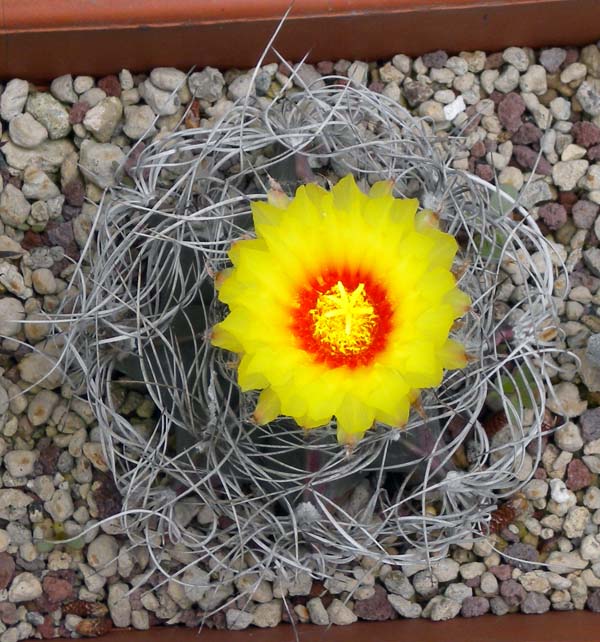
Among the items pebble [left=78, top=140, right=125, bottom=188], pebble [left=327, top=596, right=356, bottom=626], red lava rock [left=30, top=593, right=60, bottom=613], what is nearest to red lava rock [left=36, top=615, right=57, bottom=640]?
red lava rock [left=30, top=593, right=60, bottom=613]

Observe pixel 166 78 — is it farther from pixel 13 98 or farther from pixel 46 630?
pixel 46 630

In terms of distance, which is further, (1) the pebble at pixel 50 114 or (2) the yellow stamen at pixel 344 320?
(1) the pebble at pixel 50 114

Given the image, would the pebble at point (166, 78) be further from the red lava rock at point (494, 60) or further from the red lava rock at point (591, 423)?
the red lava rock at point (591, 423)

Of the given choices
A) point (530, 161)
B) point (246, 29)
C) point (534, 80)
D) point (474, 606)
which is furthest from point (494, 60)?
point (474, 606)

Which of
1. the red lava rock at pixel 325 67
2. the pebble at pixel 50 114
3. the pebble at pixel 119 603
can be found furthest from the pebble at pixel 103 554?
the red lava rock at pixel 325 67

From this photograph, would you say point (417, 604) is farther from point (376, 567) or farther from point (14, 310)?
point (14, 310)

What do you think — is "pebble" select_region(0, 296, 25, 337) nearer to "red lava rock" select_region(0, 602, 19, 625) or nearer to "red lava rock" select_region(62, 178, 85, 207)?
"red lava rock" select_region(62, 178, 85, 207)
